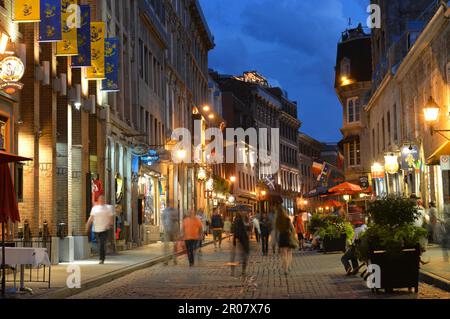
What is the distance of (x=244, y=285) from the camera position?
57.1 feet

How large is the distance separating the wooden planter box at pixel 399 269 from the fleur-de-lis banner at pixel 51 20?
1078 cm

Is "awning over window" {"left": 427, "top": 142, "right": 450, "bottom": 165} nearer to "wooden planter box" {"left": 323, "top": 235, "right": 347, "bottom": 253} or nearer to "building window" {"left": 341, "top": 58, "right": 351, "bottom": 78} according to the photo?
"wooden planter box" {"left": 323, "top": 235, "right": 347, "bottom": 253}

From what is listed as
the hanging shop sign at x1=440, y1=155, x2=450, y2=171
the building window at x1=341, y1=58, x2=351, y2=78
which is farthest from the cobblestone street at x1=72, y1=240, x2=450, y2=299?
the building window at x1=341, y1=58, x2=351, y2=78

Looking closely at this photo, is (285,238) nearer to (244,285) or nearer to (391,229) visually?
(244,285)

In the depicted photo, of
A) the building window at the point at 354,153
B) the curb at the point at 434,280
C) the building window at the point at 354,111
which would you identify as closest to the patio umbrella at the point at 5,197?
the curb at the point at 434,280

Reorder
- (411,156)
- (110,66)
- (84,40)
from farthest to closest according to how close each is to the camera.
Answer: (411,156) < (110,66) < (84,40)

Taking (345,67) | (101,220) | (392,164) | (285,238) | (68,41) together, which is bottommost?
(285,238)

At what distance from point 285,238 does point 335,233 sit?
9487 mm

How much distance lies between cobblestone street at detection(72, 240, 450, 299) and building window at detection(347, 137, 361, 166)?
3908 centimetres

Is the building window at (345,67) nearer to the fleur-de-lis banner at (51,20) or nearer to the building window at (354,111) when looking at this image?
the building window at (354,111)

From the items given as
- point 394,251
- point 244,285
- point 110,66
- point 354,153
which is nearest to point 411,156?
point 110,66

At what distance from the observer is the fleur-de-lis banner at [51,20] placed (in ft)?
69.9

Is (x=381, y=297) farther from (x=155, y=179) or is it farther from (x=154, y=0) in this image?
(x=154, y=0)

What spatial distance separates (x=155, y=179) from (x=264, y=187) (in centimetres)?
5666
